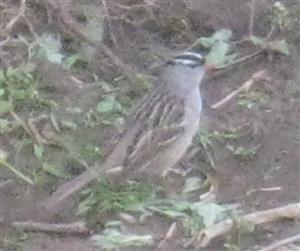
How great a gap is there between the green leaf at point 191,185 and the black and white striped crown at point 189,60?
2.29 ft

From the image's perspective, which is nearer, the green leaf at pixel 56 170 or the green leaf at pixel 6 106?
the green leaf at pixel 56 170

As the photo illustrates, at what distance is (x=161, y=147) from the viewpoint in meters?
6.73

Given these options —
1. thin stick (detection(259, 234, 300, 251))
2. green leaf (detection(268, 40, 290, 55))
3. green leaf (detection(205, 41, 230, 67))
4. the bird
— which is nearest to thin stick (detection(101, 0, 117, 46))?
green leaf (detection(205, 41, 230, 67))

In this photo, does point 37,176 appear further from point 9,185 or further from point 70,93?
point 70,93

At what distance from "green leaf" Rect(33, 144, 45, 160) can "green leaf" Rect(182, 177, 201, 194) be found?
71cm

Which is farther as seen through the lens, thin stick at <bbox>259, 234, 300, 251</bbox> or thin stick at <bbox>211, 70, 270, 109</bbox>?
thin stick at <bbox>211, 70, 270, 109</bbox>

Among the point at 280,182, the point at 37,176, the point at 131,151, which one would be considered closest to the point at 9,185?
the point at 37,176

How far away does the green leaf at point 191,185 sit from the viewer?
668 cm

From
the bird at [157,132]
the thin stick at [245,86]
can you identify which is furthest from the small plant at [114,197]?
the thin stick at [245,86]

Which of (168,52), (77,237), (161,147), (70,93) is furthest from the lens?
(168,52)

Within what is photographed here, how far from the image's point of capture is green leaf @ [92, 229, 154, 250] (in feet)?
20.3

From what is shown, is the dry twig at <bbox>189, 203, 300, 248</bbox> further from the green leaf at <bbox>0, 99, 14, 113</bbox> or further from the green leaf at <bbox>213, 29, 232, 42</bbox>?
the green leaf at <bbox>213, 29, 232, 42</bbox>

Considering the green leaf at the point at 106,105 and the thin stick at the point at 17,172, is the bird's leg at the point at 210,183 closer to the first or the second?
the green leaf at the point at 106,105

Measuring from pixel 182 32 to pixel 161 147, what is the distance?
1.38 meters
